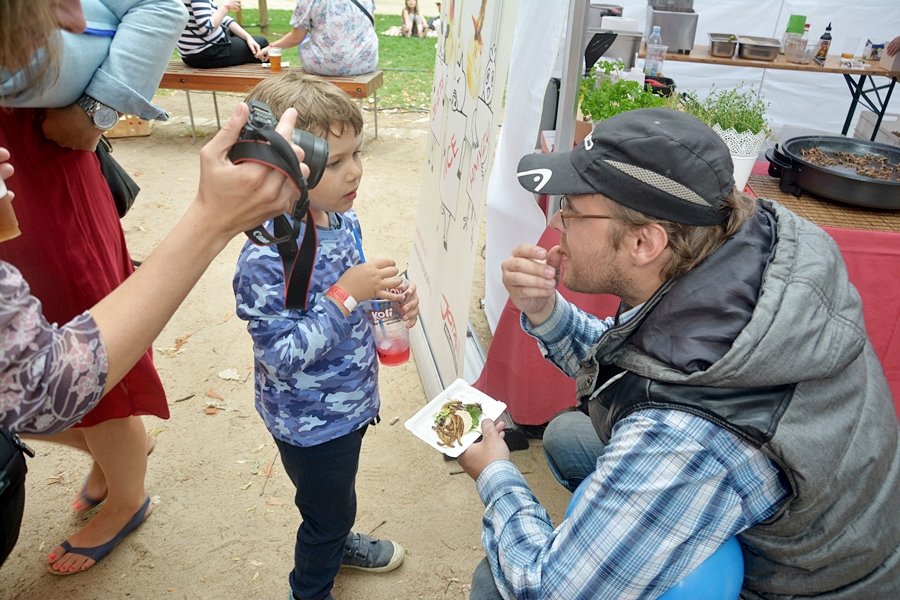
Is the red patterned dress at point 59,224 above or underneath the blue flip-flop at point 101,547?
above

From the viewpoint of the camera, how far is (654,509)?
1288 mm

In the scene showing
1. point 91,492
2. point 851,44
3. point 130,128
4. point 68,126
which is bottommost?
point 91,492

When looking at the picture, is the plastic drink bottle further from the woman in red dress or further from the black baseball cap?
the woman in red dress

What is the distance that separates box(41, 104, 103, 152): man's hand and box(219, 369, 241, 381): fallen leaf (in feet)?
6.07

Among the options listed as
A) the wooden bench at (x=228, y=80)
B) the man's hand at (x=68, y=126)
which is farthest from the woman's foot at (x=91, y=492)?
the wooden bench at (x=228, y=80)

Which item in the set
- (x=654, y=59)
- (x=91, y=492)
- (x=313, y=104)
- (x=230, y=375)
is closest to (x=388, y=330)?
(x=313, y=104)

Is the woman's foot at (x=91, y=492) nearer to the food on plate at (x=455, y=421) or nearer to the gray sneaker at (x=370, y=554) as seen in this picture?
the gray sneaker at (x=370, y=554)

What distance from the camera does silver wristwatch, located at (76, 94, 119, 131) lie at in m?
1.91

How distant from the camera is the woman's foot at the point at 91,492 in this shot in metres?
2.71

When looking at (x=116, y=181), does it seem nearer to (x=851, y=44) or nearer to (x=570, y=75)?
(x=570, y=75)

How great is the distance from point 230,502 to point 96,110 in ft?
5.60

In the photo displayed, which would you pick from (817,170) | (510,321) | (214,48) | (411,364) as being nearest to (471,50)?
(510,321)

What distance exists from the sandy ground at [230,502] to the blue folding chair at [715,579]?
1.28 m

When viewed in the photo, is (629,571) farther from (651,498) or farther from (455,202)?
(455,202)
